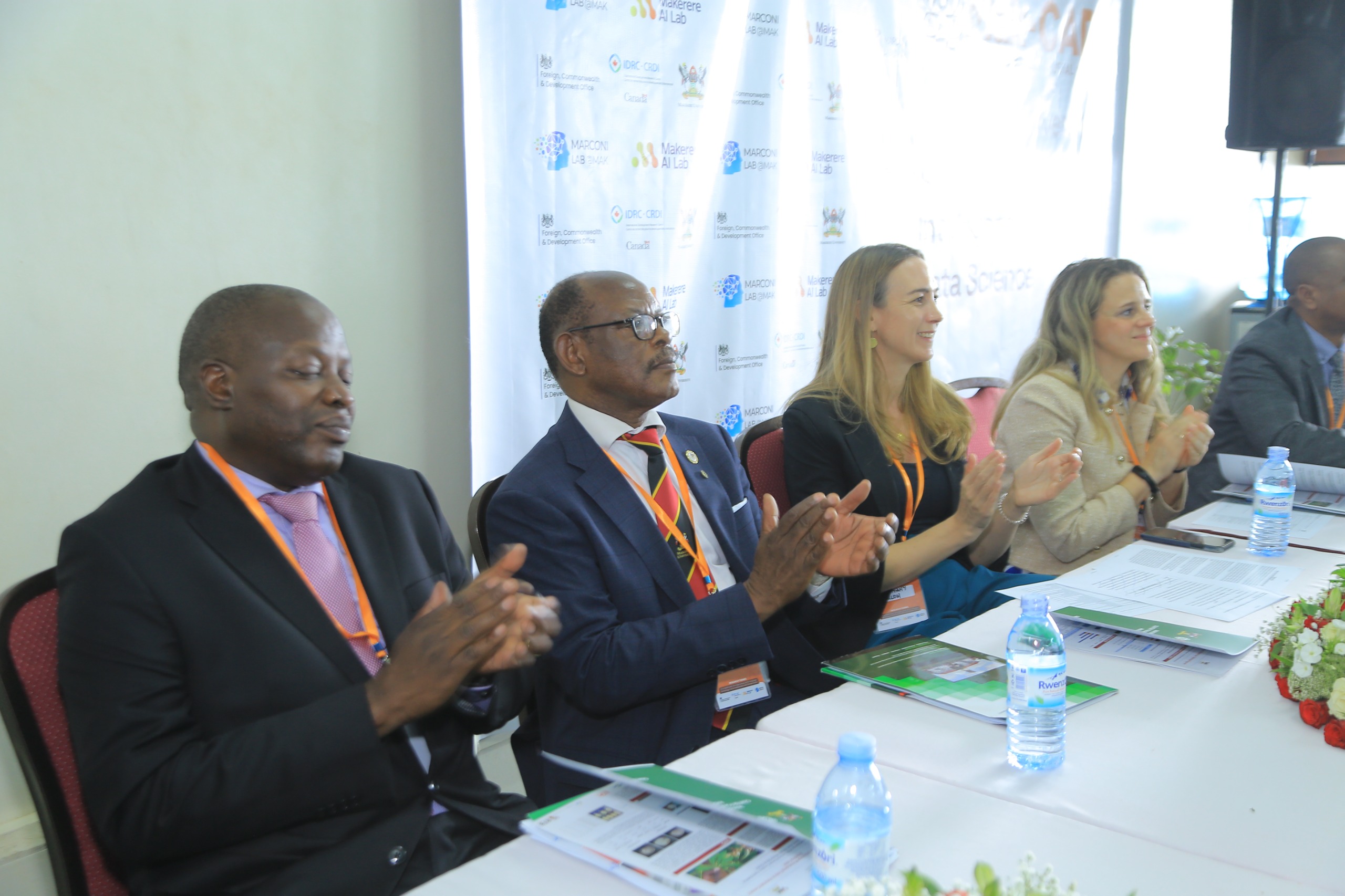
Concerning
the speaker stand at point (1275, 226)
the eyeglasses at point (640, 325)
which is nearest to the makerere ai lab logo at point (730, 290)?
the eyeglasses at point (640, 325)

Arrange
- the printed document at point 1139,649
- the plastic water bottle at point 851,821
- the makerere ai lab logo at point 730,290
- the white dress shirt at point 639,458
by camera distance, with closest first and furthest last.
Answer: the plastic water bottle at point 851,821 < the printed document at point 1139,649 < the white dress shirt at point 639,458 < the makerere ai lab logo at point 730,290

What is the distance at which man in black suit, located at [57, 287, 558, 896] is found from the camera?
127cm

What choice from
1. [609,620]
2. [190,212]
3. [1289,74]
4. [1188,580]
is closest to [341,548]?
[609,620]

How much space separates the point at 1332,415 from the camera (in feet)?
11.2

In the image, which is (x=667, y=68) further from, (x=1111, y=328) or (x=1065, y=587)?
(x=1065, y=587)

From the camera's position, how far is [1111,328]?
117 inches

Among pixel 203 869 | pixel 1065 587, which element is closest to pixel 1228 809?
pixel 1065 587

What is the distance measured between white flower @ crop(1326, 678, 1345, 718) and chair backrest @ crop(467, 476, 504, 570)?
54.6 inches

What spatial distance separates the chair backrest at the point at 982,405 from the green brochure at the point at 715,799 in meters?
2.37

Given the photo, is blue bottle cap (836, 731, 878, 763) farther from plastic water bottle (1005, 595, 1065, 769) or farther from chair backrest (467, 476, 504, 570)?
chair backrest (467, 476, 504, 570)

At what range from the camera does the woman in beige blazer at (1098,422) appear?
2758mm

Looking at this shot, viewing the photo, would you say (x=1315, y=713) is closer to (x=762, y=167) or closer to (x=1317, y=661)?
(x=1317, y=661)

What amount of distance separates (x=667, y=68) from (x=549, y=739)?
6.76 ft

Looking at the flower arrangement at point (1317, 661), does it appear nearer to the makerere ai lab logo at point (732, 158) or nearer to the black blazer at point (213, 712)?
the black blazer at point (213, 712)
